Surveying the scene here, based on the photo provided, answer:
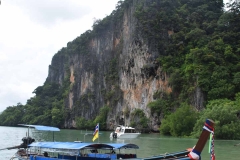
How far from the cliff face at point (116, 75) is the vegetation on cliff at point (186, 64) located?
586mm

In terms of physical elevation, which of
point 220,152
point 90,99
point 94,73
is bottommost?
point 220,152

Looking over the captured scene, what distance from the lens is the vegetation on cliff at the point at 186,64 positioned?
147 ft

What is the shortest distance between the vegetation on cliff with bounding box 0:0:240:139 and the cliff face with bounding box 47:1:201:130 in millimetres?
586

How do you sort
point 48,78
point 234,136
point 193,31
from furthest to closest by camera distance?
point 48,78, point 193,31, point 234,136

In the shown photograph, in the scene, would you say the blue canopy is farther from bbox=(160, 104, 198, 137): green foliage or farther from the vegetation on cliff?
bbox=(160, 104, 198, 137): green foliage

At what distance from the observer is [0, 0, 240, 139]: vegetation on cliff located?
44.8 m

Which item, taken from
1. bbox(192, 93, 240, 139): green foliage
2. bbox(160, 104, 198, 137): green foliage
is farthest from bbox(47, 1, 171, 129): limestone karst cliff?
bbox(192, 93, 240, 139): green foliage

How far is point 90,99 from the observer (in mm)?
82188

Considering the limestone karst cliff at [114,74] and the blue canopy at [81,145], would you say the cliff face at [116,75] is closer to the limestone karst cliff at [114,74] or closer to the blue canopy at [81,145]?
the limestone karst cliff at [114,74]

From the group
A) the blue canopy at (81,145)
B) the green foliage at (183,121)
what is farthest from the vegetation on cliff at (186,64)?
the blue canopy at (81,145)

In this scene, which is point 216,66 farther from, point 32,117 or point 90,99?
point 32,117

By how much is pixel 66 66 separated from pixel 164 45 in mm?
46737

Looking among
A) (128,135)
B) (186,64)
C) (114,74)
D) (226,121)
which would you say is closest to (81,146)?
(226,121)

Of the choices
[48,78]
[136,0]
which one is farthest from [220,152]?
[48,78]
